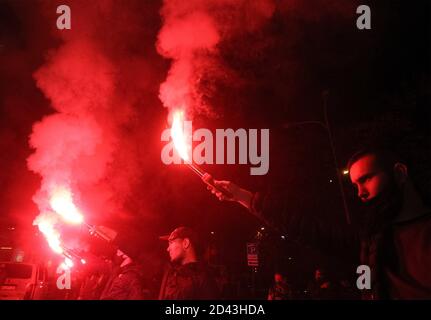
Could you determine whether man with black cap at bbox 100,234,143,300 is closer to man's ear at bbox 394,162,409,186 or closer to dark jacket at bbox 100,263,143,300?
dark jacket at bbox 100,263,143,300

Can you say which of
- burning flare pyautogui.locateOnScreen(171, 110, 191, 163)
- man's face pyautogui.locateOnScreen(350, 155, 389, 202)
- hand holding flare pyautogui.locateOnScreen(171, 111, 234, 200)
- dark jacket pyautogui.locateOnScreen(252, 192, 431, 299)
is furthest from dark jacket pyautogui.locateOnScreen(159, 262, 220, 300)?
man's face pyautogui.locateOnScreen(350, 155, 389, 202)

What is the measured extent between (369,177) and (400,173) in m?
0.23

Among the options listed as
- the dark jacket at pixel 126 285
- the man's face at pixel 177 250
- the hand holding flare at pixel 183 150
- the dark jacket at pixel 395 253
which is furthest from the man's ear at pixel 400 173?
the dark jacket at pixel 126 285

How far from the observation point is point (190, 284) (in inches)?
173

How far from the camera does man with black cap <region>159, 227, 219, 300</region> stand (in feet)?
14.3

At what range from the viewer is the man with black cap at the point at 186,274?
14.3 feet

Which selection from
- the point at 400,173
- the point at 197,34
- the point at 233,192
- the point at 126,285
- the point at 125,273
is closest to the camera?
the point at 400,173

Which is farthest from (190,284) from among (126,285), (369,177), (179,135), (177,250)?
(369,177)

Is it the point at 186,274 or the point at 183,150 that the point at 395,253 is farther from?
the point at 183,150

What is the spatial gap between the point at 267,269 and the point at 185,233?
978 centimetres

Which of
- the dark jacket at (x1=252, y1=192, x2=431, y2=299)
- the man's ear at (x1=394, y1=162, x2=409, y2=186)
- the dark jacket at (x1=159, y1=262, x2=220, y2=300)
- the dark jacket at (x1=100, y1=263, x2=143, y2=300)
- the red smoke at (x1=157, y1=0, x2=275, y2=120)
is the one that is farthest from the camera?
the red smoke at (x1=157, y1=0, x2=275, y2=120)

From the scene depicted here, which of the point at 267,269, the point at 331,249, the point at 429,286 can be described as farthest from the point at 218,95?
the point at 267,269

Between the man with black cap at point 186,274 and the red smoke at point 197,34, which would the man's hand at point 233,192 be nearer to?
the man with black cap at point 186,274

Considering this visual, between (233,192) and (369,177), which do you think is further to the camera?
(233,192)
